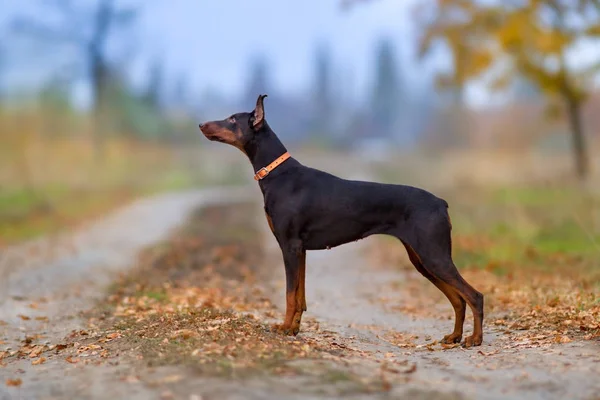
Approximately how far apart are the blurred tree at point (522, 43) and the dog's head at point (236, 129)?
1531 centimetres

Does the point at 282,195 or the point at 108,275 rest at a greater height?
the point at 282,195

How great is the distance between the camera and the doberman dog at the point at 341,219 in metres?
7.77

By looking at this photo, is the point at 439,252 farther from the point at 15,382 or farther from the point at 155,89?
the point at 155,89

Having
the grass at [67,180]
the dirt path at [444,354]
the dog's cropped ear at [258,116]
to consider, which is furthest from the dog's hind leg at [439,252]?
the grass at [67,180]

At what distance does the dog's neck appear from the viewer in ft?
26.5

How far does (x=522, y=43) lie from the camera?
2258 cm

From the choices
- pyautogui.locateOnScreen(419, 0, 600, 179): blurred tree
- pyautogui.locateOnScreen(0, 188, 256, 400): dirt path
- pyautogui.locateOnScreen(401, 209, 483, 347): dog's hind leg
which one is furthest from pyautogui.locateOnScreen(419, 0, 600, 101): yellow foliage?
pyautogui.locateOnScreen(401, 209, 483, 347): dog's hind leg

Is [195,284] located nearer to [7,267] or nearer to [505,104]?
[7,267]

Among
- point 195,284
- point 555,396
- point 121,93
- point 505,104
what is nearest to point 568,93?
point 195,284

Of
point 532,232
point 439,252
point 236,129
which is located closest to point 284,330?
point 439,252

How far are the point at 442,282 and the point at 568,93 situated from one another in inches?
672

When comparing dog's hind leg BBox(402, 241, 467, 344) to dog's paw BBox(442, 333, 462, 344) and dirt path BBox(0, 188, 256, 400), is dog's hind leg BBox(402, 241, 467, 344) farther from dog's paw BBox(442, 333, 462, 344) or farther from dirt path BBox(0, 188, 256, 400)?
dirt path BBox(0, 188, 256, 400)

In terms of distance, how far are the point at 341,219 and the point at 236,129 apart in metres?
1.44

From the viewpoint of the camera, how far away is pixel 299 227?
7.81 meters
